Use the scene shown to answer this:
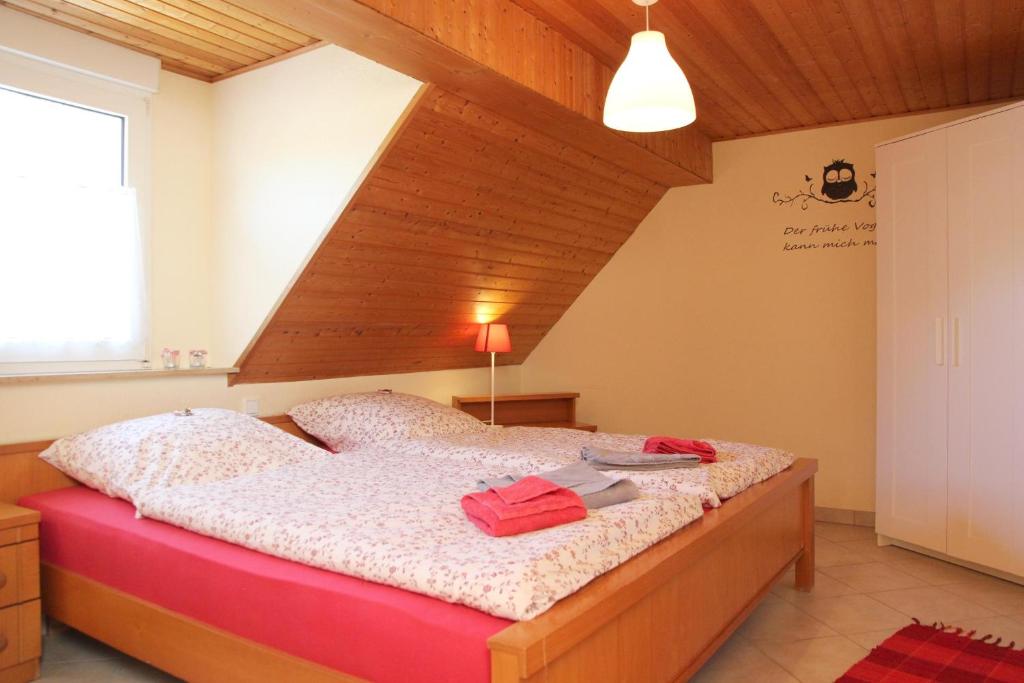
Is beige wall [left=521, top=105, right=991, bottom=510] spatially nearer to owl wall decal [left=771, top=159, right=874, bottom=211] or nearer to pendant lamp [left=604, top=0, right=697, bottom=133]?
owl wall decal [left=771, top=159, right=874, bottom=211]

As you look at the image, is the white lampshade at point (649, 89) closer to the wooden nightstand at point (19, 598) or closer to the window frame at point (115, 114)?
the wooden nightstand at point (19, 598)

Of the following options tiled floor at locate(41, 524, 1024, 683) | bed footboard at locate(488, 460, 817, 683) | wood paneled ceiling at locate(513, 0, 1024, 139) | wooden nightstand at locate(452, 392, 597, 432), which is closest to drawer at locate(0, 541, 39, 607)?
tiled floor at locate(41, 524, 1024, 683)

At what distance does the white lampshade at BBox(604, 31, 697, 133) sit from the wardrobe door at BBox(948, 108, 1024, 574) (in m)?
1.91

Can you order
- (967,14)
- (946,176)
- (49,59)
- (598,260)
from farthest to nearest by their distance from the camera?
1. (598,260)
2. (946,176)
3. (49,59)
4. (967,14)

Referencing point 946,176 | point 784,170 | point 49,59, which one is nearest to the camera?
point 49,59

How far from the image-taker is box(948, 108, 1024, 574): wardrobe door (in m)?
3.46

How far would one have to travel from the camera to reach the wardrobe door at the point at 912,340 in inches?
149

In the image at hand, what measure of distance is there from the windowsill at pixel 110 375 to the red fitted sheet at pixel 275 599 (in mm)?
519

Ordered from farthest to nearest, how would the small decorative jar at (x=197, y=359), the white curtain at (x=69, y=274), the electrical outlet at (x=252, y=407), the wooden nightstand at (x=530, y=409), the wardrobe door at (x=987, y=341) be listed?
the wooden nightstand at (x=530, y=409) < the electrical outlet at (x=252, y=407) < the small decorative jar at (x=197, y=359) < the wardrobe door at (x=987, y=341) < the white curtain at (x=69, y=274)

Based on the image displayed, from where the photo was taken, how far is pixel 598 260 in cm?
527

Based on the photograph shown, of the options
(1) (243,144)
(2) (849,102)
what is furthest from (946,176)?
(1) (243,144)

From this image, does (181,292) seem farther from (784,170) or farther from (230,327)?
(784,170)

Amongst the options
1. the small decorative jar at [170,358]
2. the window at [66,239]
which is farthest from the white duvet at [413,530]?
the window at [66,239]

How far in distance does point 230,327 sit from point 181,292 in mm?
295
